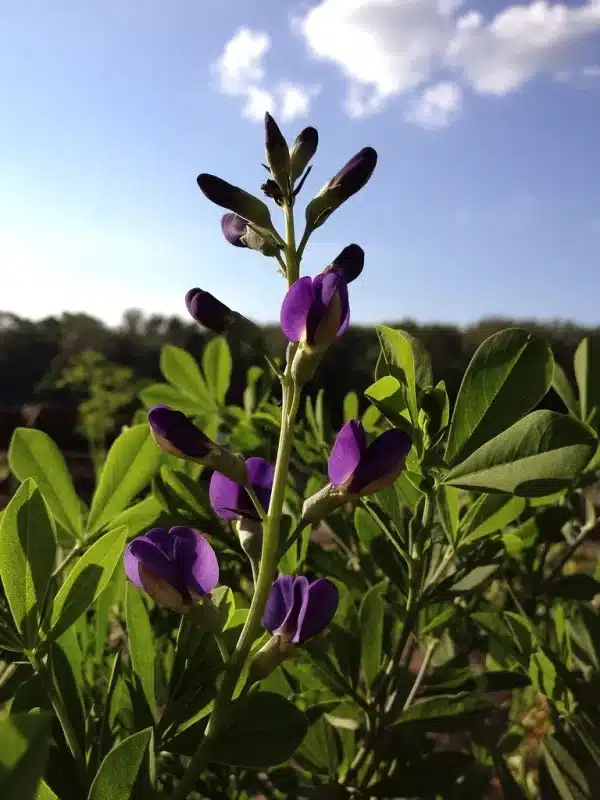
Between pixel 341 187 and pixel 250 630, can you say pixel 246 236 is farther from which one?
pixel 250 630

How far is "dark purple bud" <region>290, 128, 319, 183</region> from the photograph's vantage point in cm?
58

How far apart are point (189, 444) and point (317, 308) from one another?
12 centimetres

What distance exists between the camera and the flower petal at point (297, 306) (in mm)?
463

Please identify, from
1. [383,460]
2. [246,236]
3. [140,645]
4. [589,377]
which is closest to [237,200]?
[246,236]

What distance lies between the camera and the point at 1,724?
290mm

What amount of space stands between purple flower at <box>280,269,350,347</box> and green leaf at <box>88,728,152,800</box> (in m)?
0.25

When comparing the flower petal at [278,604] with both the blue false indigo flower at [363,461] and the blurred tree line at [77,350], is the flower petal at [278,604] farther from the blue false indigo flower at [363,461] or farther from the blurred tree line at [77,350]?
the blurred tree line at [77,350]

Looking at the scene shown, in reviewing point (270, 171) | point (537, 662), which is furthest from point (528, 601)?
point (270, 171)

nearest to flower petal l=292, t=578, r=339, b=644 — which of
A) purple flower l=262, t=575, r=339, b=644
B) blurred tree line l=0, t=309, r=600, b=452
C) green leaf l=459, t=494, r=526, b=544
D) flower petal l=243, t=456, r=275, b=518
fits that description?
purple flower l=262, t=575, r=339, b=644

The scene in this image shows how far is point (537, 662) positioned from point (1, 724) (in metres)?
0.52

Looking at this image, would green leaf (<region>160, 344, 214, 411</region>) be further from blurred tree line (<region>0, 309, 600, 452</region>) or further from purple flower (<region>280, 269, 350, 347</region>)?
blurred tree line (<region>0, 309, 600, 452</region>)

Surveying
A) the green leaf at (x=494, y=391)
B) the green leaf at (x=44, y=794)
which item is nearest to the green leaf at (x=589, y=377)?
the green leaf at (x=494, y=391)

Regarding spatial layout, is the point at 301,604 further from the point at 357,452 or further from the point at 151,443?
the point at 151,443

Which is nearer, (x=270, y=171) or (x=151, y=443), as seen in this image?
(x=270, y=171)
